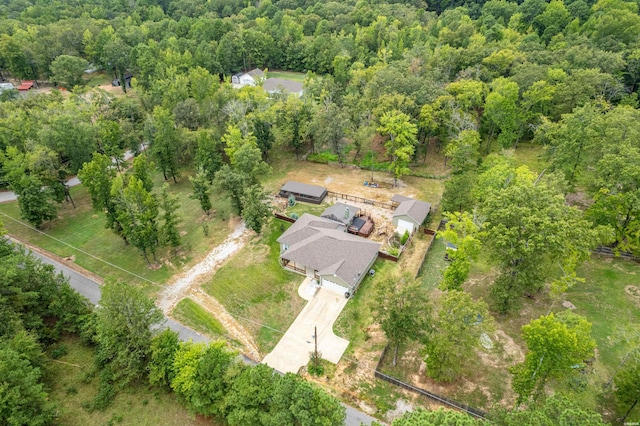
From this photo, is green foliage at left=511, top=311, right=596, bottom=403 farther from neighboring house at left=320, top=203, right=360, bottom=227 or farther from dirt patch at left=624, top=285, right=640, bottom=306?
neighboring house at left=320, top=203, right=360, bottom=227

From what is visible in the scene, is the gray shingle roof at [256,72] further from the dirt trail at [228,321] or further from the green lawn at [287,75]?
the dirt trail at [228,321]

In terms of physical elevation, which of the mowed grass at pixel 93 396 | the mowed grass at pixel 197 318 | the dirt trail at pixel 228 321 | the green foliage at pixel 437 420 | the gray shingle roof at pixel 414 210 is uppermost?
the green foliage at pixel 437 420

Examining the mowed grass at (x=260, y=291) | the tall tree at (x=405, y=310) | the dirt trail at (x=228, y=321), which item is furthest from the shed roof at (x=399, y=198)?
the dirt trail at (x=228, y=321)

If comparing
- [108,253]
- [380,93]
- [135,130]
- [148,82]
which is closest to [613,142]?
[380,93]

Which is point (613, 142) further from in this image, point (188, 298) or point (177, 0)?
point (177, 0)

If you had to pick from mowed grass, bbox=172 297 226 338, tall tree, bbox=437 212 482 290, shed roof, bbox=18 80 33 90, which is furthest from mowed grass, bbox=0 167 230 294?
shed roof, bbox=18 80 33 90

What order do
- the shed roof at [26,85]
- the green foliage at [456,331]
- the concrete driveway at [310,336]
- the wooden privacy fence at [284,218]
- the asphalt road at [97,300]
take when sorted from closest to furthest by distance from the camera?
the green foliage at [456,331]
the asphalt road at [97,300]
the concrete driveway at [310,336]
the wooden privacy fence at [284,218]
the shed roof at [26,85]
